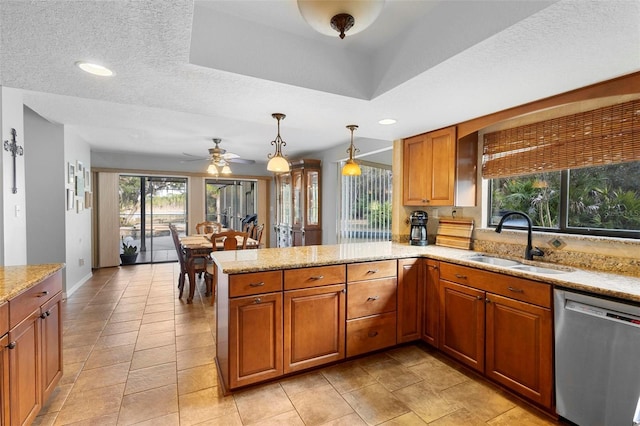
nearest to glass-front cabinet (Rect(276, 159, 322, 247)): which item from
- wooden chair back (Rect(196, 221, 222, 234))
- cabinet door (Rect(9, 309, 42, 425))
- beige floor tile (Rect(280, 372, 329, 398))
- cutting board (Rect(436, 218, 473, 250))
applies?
wooden chair back (Rect(196, 221, 222, 234))

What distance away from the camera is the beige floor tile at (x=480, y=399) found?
193 cm

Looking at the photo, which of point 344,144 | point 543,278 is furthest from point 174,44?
point 344,144

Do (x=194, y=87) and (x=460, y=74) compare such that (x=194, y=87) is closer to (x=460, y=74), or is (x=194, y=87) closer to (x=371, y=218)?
(x=460, y=74)

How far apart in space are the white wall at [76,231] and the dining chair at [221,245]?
1.86m

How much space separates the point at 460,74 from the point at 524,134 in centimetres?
119

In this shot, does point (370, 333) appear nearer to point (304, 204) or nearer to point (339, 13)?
point (339, 13)

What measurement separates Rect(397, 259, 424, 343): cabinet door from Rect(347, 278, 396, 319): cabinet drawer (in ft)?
0.33

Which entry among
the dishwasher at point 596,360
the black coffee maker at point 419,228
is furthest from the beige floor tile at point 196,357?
the dishwasher at point 596,360

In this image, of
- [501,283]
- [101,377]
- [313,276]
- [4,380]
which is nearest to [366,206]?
[313,276]

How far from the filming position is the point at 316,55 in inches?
83.0

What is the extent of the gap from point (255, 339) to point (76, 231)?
13.3 ft

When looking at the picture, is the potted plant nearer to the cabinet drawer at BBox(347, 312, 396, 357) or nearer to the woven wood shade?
the cabinet drawer at BBox(347, 312, 396, 357)

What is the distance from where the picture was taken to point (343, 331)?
2.43 meters

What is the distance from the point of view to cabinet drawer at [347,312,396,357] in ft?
8.10
